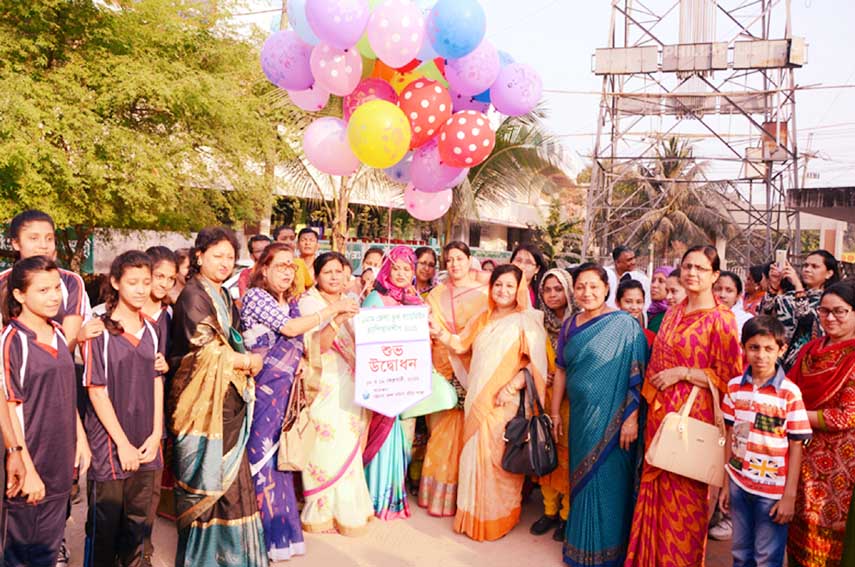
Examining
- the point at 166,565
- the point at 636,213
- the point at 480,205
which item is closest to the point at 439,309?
the point at 166,565

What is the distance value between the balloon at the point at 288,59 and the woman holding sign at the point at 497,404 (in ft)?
7.17

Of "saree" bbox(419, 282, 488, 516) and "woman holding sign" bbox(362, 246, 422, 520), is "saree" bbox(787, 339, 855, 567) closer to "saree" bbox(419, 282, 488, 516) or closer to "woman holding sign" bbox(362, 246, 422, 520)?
"saree" bbox(419, 282, 488, 516)

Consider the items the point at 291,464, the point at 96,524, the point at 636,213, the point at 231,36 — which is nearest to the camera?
the point at 96,524

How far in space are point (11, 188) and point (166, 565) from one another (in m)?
5.04

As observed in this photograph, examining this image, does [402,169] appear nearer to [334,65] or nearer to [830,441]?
[334,65]

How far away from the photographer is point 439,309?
14.7 ft

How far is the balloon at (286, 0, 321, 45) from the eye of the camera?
438 cm

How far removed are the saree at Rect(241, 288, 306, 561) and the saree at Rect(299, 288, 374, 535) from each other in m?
0.25

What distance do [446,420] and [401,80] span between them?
258cm

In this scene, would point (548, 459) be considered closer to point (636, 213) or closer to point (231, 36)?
point (231, 36)

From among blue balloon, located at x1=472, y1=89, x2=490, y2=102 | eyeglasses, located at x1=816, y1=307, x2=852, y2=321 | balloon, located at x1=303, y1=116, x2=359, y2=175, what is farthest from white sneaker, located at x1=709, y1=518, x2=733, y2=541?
balloon, located at x1=303, y1=116, x2=359, y2=175

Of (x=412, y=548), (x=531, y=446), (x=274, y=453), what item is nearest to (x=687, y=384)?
(x=531, y=446)

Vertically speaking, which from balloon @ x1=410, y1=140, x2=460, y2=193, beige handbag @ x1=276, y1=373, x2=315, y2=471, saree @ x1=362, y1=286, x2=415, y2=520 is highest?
balloon @ x1=410, y1=140, x2=460, y2=193

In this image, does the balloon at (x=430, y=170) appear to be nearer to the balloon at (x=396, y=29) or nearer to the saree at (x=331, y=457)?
the balloon at (x=396, y=29)
